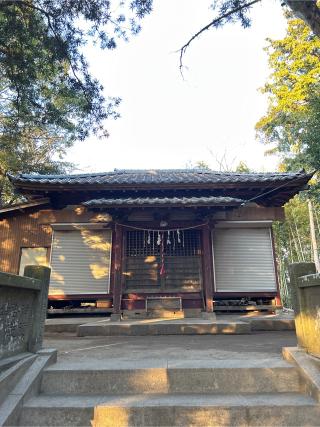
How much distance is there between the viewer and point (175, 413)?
310 cm

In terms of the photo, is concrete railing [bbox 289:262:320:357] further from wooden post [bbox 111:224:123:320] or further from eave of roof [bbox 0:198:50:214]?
eave of roof [bbox 0:198:50:214]

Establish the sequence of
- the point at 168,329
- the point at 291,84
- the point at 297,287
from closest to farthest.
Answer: the point at 297,287
the point at 168,329
the point at 291,84

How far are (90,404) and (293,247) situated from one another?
26.7 meters

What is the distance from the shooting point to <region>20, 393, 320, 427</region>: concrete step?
305 cm

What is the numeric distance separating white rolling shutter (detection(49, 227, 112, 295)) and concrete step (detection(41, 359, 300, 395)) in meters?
6.37

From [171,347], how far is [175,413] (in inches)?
96.9

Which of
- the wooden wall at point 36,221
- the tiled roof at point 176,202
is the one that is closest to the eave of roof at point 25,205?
the wooden wall at point 36,221

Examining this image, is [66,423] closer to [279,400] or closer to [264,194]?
[279,400]

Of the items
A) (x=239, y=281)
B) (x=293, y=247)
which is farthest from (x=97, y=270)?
(x=293, y=247)

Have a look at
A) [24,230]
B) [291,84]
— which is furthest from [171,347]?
[291,84]

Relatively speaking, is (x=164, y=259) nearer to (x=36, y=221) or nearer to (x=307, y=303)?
(x=36, y=221)

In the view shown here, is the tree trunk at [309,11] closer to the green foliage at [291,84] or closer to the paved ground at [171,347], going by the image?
the paved ground at [171,347]

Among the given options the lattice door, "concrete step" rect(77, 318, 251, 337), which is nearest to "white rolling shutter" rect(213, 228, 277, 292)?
the lattice door

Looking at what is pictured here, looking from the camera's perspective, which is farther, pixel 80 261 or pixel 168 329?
pixel 80 261
